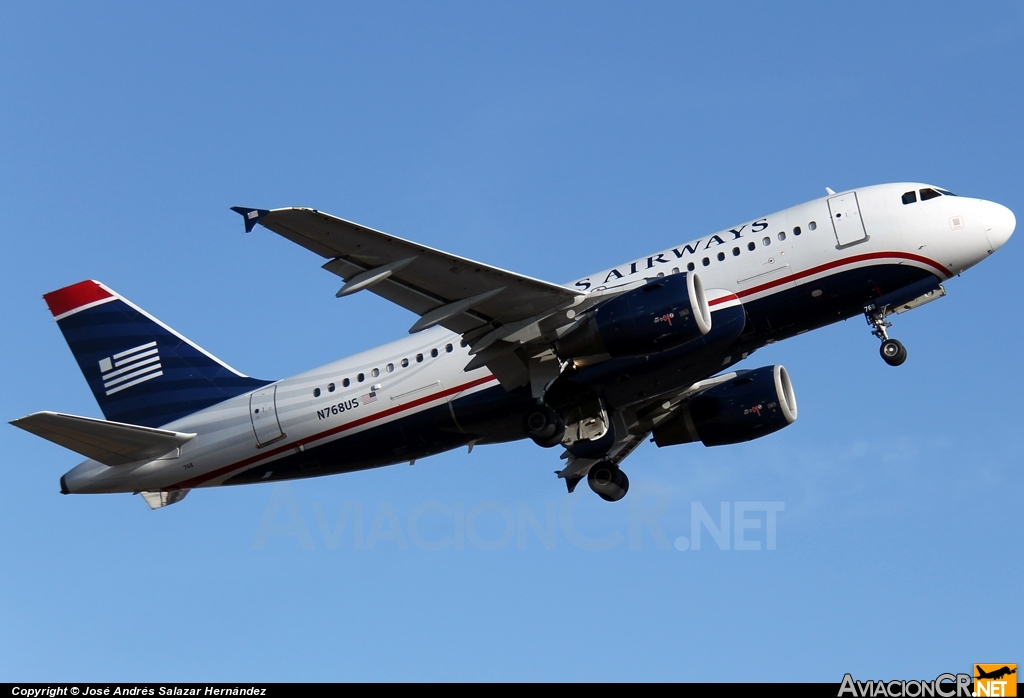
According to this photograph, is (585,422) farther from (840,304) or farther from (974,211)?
(974,211)

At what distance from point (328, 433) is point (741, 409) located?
11.8 m

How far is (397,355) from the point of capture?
32156 millimetres

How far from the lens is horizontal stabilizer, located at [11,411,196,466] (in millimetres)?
29688

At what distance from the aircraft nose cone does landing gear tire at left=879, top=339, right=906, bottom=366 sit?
325 cm

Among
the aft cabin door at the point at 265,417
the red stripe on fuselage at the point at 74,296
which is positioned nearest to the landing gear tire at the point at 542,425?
the aft cabin door at the point at 265,417

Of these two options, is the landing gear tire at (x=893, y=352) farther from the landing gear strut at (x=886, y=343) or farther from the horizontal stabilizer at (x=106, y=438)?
the horizontal stabilizer at (x=106, y=438)

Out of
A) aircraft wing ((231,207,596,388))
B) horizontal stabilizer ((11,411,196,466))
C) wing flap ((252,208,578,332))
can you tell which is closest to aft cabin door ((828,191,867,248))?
aircraft wing ((231,207,596,388))

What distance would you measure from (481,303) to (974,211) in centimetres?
1239

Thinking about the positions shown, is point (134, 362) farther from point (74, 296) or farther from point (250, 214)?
point (250, 214)

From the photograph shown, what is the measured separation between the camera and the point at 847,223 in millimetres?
29375

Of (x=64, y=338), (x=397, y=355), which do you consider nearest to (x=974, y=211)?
(x=397, y=355)

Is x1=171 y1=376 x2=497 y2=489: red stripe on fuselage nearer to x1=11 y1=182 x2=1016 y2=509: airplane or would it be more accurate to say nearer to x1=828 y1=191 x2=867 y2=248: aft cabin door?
x1=11 y1=182 x2=1016 y2=509: airplane

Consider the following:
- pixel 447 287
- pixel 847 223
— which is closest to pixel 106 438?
pixel 447 287

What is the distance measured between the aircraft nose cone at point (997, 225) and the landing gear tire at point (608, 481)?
12.1 m
